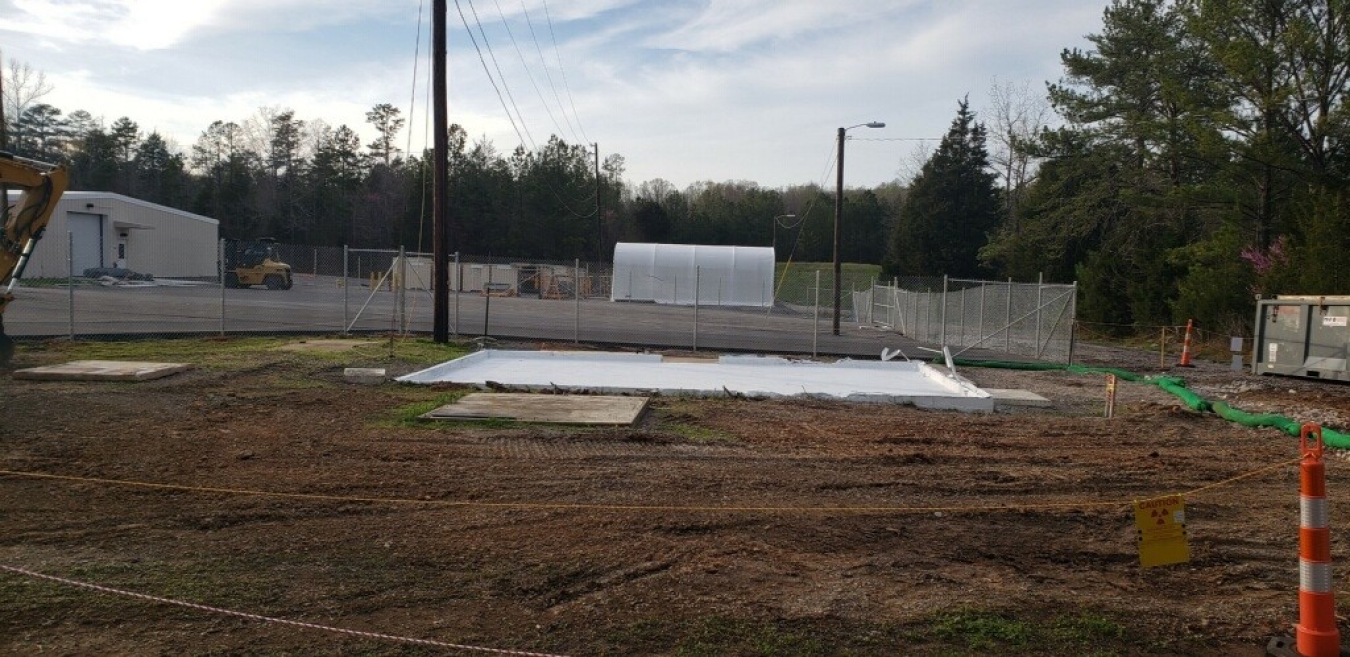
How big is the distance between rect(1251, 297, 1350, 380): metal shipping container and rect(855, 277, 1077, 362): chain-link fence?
12.8 ft

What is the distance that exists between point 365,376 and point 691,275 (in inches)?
1593

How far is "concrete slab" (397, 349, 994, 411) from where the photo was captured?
45.6ft

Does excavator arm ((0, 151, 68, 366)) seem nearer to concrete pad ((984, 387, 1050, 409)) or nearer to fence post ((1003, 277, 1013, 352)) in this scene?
concrete pad ((984, 387, 1050, 409))

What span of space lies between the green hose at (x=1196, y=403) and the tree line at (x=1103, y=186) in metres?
8.12

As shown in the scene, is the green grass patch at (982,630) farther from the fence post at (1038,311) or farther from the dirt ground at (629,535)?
the fence post at (1038,311)

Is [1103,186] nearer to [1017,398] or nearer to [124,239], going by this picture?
[1017,398]

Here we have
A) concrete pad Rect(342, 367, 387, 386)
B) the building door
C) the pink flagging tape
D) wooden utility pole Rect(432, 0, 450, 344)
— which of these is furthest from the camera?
the building door

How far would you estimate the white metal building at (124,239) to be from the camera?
130 ft

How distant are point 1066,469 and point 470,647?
6629 mm

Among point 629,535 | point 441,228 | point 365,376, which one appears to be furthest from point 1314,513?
point 441,228

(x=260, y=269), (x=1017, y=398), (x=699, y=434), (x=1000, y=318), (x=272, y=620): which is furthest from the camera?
(x=260, y=269)

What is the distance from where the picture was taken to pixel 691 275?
54281mm

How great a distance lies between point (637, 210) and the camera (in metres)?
84.2

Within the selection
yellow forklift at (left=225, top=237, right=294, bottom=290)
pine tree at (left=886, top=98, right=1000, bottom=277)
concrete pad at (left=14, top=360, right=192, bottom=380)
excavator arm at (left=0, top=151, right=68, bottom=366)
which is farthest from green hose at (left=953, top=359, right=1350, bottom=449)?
pine tree at (left=886, top=98, right=1000, bottom=277)
